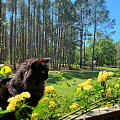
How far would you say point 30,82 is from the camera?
3.61ft

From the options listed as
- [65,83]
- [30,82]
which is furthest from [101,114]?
A: [65,83]

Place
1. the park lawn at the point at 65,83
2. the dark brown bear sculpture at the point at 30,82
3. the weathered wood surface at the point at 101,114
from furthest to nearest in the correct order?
the park lawn at the point at 65,83, the dark brown bear sculpture at the point at 30,82, the weathered wood surface at the point at 101,114

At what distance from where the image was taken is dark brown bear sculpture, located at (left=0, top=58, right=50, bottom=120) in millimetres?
1092

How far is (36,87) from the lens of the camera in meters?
1.14

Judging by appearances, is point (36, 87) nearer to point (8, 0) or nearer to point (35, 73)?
point (35, 73)

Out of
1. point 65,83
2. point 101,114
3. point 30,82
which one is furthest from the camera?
point 65,83

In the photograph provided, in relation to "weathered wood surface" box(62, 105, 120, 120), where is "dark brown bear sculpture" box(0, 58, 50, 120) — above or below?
above

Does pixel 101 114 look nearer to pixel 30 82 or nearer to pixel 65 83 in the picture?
pixel 30 82

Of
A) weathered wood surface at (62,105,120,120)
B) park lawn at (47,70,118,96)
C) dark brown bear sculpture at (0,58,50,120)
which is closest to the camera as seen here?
weathered wood surface at (62,105,120,120)

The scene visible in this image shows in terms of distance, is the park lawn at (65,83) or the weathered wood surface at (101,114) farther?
the park lawn at (65,83)

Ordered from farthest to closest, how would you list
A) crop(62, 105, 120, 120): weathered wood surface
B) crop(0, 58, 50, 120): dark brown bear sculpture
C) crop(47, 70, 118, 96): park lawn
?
crop(47, 70, 118, 96): park lawn
crop(0, 58, 50, 120): dark brown bear sculpture
crop(62, 105, 120, 120): weathered wood surface

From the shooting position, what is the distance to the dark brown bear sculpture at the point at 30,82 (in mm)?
1092

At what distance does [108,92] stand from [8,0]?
20514mm

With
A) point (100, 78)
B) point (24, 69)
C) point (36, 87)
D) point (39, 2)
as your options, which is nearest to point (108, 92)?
point (100, 78)
